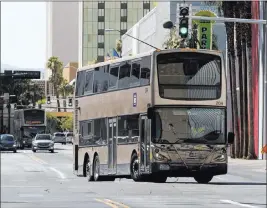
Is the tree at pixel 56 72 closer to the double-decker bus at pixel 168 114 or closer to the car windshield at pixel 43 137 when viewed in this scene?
the car windshield at pixel 43 137

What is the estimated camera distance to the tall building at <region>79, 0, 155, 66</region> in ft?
597

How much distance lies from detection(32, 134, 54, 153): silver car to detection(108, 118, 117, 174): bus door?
48473 millimetres

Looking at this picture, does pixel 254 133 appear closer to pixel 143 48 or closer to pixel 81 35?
pixel 143 48

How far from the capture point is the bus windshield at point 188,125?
2883 centimetres

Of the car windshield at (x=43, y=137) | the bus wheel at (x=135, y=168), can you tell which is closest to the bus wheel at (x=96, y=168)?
the bus wheel at (x=135, y=168)

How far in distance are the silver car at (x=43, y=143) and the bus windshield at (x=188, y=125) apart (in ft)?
170

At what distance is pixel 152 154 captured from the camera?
Answer: 2950 centimetres

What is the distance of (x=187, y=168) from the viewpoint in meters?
29.8

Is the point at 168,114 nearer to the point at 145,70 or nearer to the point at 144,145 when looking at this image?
the point at 144,145

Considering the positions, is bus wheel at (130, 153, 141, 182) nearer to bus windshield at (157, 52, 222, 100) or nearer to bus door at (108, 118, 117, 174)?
bus door at (108, 118, 117, 174)

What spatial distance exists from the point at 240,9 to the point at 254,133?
799 centimetres

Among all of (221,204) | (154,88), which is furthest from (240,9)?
(221,204)

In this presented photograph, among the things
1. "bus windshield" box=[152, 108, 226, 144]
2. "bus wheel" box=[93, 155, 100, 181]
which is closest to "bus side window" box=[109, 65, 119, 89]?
"bus windshield" box=[152, 108, 226, 144]

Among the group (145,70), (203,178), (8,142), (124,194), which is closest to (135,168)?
(203,178)
